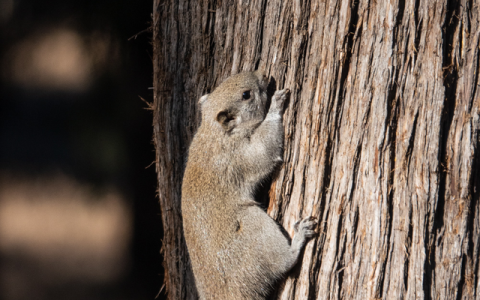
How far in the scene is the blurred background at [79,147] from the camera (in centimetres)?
513

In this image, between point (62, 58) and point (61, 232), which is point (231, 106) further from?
point (61, 232)

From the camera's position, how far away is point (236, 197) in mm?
3191

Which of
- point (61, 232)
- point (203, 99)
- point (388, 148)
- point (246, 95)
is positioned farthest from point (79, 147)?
point (388, 148)

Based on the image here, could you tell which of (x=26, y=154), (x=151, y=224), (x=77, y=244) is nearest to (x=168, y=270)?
(x=151, y=224)

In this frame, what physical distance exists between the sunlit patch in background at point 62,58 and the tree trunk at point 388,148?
10.8 feet

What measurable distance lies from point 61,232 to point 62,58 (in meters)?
2.40

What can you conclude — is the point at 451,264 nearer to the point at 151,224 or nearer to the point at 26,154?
the point at 151,224

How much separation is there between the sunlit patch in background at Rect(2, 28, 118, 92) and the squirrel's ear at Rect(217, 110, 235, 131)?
2.43 meters

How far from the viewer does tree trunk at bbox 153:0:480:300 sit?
2.47 meters

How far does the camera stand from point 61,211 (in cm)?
528

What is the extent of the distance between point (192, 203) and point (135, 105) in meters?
2.46

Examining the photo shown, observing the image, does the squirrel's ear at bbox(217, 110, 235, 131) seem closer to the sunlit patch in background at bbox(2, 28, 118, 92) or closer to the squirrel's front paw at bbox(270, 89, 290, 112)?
the squirrel's front paw at bbox(270, 89, 290, 112)

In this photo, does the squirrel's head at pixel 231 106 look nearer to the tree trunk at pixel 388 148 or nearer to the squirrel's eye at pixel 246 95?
the squirrel's eye at pixel 246 95

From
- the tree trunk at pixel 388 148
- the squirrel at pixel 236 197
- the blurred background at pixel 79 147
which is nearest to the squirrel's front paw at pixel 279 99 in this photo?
the squirrel at pixel 236 197
